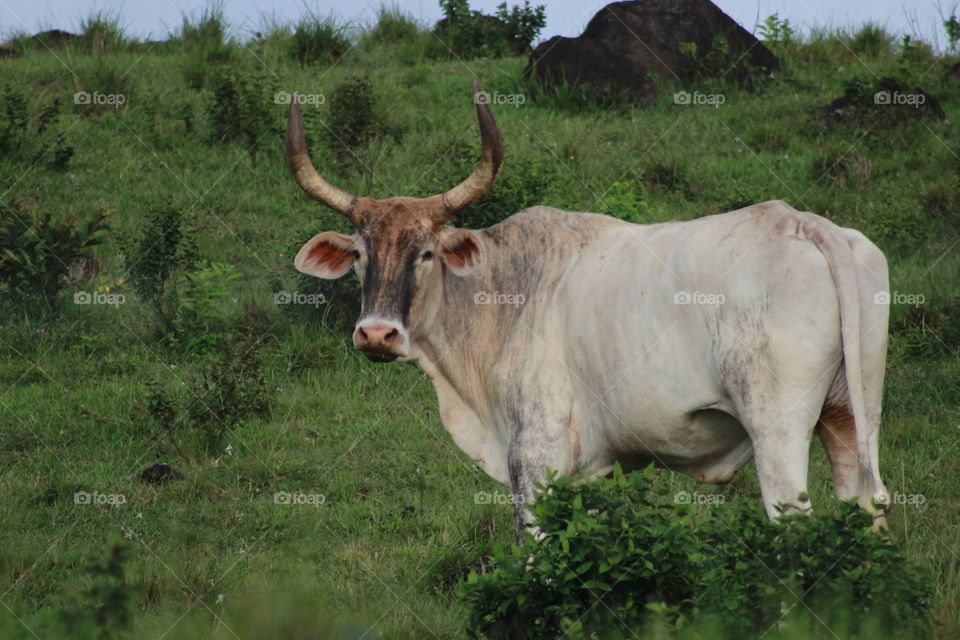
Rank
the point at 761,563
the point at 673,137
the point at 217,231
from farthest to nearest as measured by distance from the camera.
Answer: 1. the point at 673,137
2. the point at 217,231
3. the point at 761,563

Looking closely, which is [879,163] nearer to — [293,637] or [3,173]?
[3,173]

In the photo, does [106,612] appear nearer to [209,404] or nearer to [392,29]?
[209,404]

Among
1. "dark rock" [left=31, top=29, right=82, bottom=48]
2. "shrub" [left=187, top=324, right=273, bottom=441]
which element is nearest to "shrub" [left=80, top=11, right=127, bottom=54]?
"dark rock" [left=31, top=29, right=82, bottom=48]

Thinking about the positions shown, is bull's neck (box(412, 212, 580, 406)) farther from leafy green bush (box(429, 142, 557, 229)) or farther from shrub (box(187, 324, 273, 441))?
leafy green bush (box(429, 142, 557, 229))

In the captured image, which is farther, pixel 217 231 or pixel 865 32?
pixel 865 32

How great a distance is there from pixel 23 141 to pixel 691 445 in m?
9.24

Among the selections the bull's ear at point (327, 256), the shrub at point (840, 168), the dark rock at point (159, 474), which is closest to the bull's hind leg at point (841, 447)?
the bull's ear at point (327, 256)

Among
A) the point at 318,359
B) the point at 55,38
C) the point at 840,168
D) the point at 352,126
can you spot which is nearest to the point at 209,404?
the point at 318,359

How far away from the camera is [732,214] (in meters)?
4.71

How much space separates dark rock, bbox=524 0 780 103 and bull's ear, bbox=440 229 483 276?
808 centimetres

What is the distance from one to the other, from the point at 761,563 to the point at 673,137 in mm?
9170

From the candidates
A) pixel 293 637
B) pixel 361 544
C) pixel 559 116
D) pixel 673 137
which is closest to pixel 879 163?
pixel 673 137

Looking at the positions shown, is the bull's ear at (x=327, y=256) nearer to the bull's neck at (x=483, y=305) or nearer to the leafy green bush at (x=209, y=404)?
the bull's neck at (x=483, y=305)

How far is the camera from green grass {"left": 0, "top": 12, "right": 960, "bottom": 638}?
225 inches
